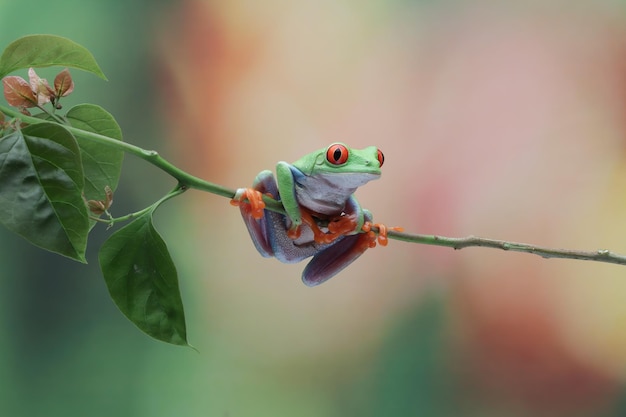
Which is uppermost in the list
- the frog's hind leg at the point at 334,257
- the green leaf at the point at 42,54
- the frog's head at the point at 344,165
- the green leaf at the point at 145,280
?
the green leaf at the point at 42,54

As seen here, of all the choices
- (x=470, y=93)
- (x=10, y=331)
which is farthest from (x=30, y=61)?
(x=470, y=93)

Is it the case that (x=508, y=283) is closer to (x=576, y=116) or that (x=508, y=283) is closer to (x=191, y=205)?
→ (x=576, y=116)

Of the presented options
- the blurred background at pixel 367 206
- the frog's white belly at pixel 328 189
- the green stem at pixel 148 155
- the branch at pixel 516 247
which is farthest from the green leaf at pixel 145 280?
the blurred background at pixel 367 206

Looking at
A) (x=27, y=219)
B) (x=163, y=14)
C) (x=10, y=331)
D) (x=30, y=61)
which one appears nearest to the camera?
(x=27, y=219)

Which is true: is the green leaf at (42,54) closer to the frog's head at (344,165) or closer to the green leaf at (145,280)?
the green leaf at (145,280)

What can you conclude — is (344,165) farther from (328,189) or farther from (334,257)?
(334,257)

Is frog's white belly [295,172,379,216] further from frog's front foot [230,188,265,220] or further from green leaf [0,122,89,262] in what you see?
green leaf [0,122,89,262]

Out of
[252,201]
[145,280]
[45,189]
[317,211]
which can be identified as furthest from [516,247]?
[45,189]
